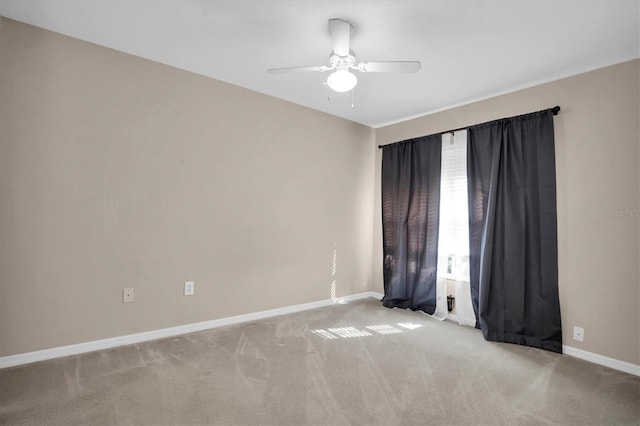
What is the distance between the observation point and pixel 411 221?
418 centimetres

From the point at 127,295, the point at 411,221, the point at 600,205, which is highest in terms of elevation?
the point at 600,205

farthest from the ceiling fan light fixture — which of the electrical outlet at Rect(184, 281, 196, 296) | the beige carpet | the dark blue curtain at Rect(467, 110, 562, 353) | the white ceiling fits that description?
the electrical outlet at Rect(184, 281, 196, 296)

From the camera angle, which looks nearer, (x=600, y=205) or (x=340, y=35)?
(x=340, y=35)

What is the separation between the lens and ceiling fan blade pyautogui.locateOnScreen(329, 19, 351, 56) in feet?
7.36

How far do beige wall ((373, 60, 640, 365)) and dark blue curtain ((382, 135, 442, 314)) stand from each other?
126 cm

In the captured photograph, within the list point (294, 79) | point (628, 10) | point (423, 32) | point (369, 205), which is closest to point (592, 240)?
point (628, 10)

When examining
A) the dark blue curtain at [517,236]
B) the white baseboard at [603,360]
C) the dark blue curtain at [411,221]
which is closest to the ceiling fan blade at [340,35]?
the dark blue curtain at [517,236]

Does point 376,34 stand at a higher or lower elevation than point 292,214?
higher

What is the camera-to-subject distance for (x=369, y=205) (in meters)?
4.75

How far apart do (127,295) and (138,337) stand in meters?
0.38

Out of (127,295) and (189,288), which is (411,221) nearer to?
(189,288)

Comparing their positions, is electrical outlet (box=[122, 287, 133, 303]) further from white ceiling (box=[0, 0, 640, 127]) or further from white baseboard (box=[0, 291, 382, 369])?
white ceiling (box=[0, 0, 640, 127])

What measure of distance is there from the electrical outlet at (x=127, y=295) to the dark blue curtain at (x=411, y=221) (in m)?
2.84

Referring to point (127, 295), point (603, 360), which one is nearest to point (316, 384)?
point (127, 295)
